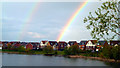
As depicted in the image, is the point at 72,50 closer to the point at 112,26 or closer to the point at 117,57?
the point at 117,57

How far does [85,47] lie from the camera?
69562mm

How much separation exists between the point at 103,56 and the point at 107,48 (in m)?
4.44

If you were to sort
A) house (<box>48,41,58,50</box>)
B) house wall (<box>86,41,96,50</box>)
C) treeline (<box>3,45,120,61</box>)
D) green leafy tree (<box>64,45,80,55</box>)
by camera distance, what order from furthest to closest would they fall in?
1. house (<box>48,41,58,50</box>)
2. house wall (<box>86,41,96,50</box>)
3. green leafy tree (<box>64,45,80,55</box>)
4. treeline (<box>3,45,120,61</box>)

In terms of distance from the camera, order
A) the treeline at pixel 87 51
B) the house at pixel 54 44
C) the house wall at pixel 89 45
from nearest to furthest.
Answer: the treeline at pixel 87 51 < the house wall at pixel 89 45 < the house at pixel 54 44

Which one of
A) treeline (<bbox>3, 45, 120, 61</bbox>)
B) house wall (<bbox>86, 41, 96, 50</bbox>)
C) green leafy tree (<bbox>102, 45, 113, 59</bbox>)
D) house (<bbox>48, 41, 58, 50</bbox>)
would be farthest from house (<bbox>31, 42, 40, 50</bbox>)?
green leafy tree (<bbox>102, 45, 113, 59</bbox>)

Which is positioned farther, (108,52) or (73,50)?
(73,50)

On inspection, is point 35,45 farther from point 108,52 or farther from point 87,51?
point 108,52

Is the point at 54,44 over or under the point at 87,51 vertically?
over

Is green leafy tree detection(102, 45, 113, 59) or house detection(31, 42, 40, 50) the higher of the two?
house detection(31, 42, 40, 50)

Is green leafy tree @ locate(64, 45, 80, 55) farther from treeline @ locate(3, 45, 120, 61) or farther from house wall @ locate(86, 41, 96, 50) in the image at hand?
house wall @ locate(86, 41, 96, 50)

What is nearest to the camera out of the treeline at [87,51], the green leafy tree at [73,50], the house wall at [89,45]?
the treeline at [87,51]

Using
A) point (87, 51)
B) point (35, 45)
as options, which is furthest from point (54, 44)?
point (87, 51)

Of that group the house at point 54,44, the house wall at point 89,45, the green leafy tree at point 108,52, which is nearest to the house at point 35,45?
the house at point 54,44

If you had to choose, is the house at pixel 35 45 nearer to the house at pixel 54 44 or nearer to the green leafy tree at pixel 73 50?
the house at pixel 54 44
